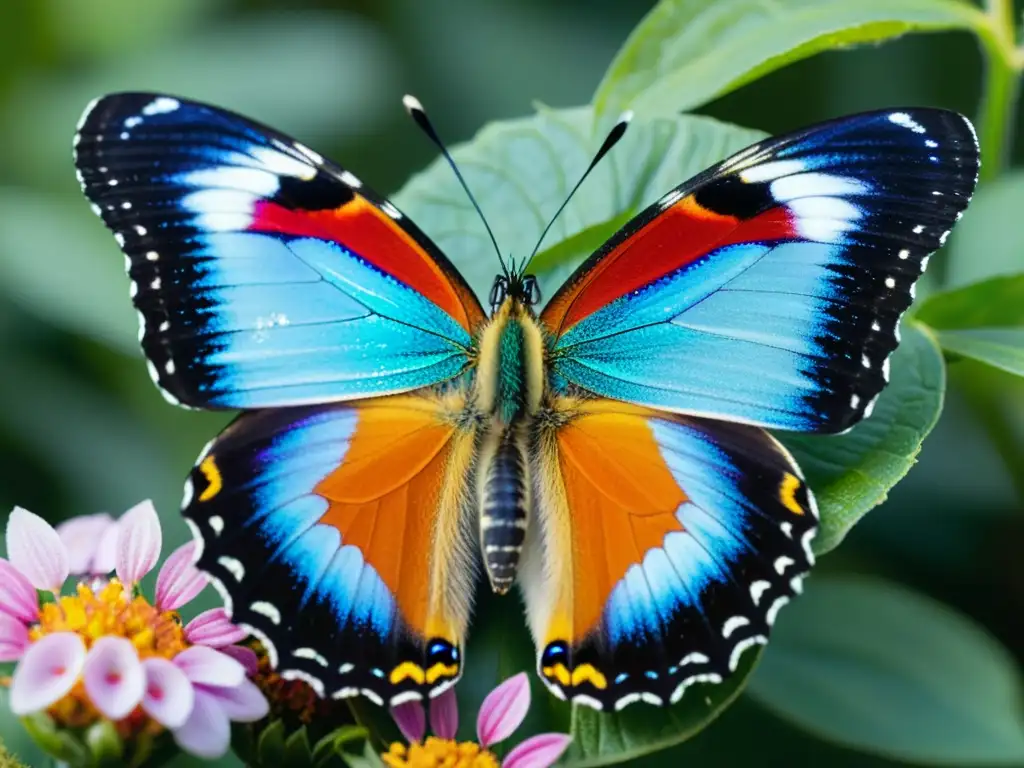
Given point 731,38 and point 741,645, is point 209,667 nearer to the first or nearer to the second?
point 741,645

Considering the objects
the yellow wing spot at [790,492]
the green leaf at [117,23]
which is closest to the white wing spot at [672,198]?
the yellow wing spot at [790,492]

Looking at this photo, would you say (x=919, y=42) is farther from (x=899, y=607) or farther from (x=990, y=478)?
(x=899, y=607)

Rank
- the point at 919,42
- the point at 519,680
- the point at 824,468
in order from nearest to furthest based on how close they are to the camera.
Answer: the point at 519,680, the point at 824,468, the point at 919,42

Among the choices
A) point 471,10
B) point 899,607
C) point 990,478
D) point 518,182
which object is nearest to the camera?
point 518,182

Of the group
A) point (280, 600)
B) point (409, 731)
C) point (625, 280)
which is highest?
point (625, 280)

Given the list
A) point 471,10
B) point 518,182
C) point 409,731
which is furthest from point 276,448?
point 471,10

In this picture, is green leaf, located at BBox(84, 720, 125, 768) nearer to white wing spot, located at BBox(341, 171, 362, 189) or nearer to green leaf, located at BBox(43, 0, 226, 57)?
white wing spot, located at BBox(341, 171, 362, 189)
